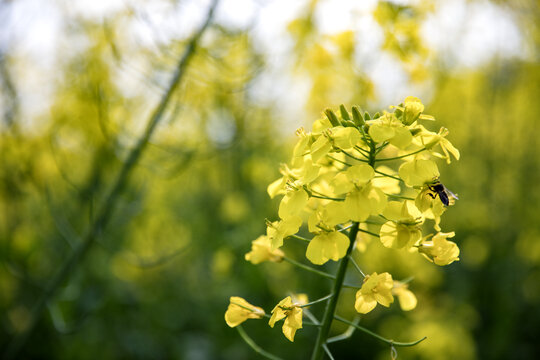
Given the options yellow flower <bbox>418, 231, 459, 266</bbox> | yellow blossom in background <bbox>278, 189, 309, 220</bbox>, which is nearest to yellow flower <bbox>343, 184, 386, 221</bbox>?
yellow blossom in background <bbox>278, 189, 309, 220</bbox>

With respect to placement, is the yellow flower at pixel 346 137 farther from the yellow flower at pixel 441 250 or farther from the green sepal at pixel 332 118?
the yellow flower at pixel 441 250

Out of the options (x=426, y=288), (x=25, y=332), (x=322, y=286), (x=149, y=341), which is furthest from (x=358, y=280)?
(x=25, y=332)

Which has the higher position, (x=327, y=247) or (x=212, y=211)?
(x=327, y=247)

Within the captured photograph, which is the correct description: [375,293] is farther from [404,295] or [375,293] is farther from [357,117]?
[357,117]

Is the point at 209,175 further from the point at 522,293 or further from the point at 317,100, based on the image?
the point at 522,293

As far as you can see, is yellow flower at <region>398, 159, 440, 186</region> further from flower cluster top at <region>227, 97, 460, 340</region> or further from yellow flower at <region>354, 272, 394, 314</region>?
yellow flower at <region>354, 272, 394, 314</region>

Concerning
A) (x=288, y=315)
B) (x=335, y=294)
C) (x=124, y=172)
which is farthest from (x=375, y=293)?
(x=124, y=172)

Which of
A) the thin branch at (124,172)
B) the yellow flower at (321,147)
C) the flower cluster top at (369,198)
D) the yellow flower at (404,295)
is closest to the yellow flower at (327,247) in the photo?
the flower cluster top at (369,198)
